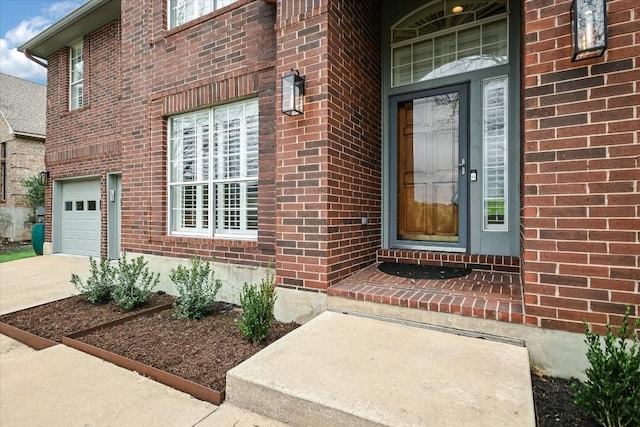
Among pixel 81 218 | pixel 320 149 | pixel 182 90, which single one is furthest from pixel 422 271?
pixel 81 218

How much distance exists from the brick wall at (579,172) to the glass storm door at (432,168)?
5.04 feet

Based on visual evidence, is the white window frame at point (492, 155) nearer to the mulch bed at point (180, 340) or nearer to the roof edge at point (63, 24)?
the mulch bed at point (180, 340)

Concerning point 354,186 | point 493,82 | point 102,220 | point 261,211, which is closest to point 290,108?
point 354,186

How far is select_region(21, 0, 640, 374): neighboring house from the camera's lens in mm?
1982

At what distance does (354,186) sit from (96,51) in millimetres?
7451

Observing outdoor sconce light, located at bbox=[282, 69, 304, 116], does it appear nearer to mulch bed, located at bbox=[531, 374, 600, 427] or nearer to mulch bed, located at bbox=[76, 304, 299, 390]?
mulch bed, located at bbox=[76, 304, 299, 390]

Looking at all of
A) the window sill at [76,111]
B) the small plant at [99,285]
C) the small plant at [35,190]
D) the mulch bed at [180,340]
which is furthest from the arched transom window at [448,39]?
the small plant at [35,190]

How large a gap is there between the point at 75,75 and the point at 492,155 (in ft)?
30.9

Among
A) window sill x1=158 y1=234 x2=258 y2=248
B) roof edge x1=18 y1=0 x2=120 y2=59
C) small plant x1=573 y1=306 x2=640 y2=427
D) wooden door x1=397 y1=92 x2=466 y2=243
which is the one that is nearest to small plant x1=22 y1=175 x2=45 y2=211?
roof edge x1=18 y1=0 x2=120 y2=59

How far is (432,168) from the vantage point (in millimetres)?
3914

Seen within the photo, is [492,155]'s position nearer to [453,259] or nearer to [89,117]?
[453,259]

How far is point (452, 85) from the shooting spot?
372 cm

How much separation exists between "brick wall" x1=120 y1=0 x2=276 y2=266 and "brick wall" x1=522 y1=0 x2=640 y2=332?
8.19 ft

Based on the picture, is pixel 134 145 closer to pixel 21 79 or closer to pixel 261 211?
pixel 261 211
